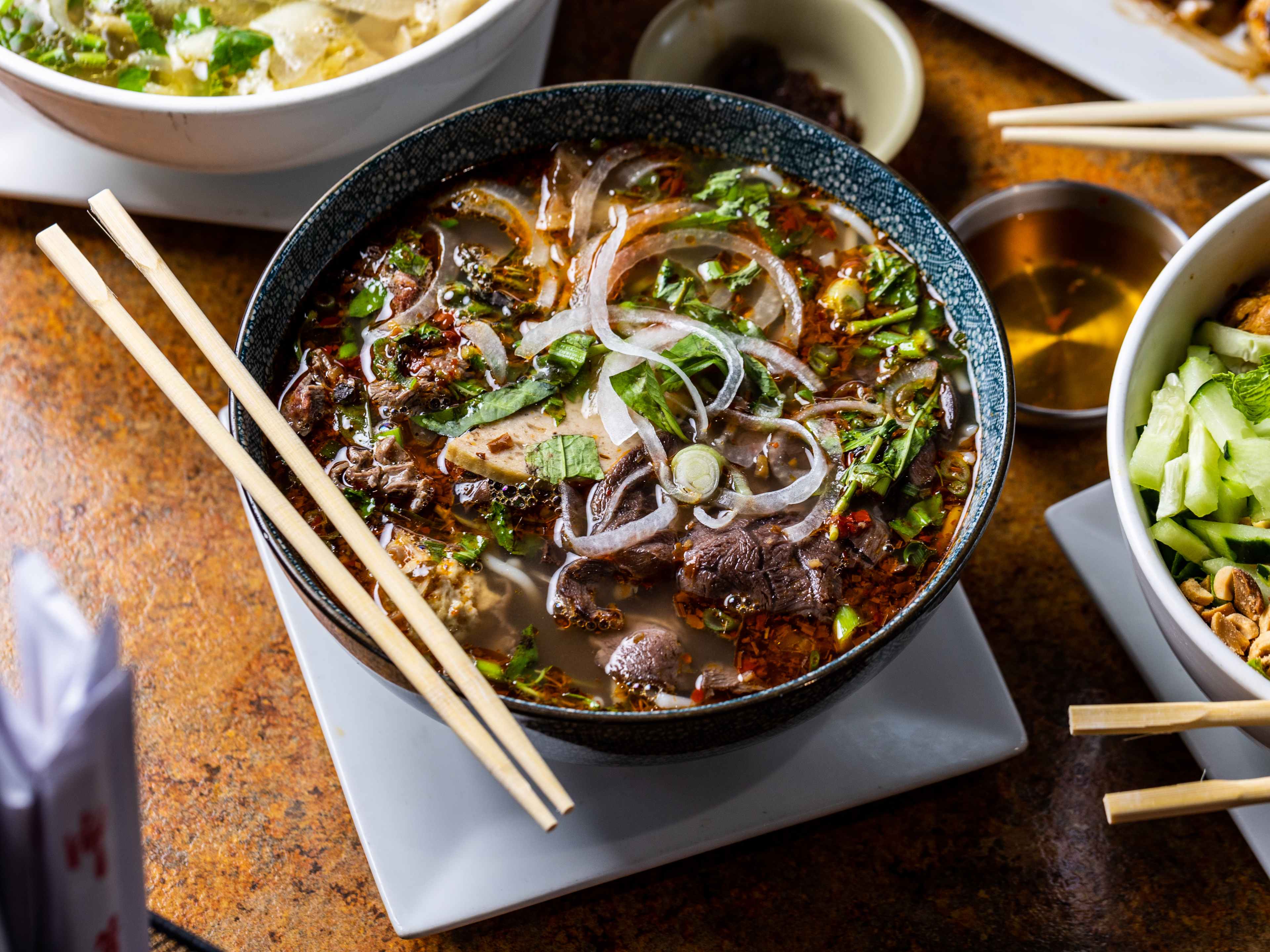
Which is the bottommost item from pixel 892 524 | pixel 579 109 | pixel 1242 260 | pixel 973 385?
pixel 892 524

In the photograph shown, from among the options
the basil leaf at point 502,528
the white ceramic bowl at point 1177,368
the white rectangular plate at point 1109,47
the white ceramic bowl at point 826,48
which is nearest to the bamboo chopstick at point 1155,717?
the white ceramic bowl at point 1177,368

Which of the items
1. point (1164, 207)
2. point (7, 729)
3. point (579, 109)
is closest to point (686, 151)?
point (579, 109)

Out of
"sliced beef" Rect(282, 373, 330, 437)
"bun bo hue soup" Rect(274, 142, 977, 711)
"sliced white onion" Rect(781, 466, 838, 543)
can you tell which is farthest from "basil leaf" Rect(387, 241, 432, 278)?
"sliced white onion" Rect(781, 466, 838, 543)

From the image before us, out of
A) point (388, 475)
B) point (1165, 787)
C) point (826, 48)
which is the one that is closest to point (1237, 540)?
point (1165, 787)

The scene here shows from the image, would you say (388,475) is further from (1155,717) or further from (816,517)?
(1155,717)

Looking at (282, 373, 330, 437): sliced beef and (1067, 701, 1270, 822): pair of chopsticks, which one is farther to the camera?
(282, 373, 330, 437): sliced beef

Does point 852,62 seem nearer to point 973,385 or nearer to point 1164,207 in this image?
point 1164,207

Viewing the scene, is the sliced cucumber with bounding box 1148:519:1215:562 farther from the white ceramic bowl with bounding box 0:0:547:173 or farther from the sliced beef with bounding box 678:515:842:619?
the white ceramic bowl with bounding box 0:0:547:173
